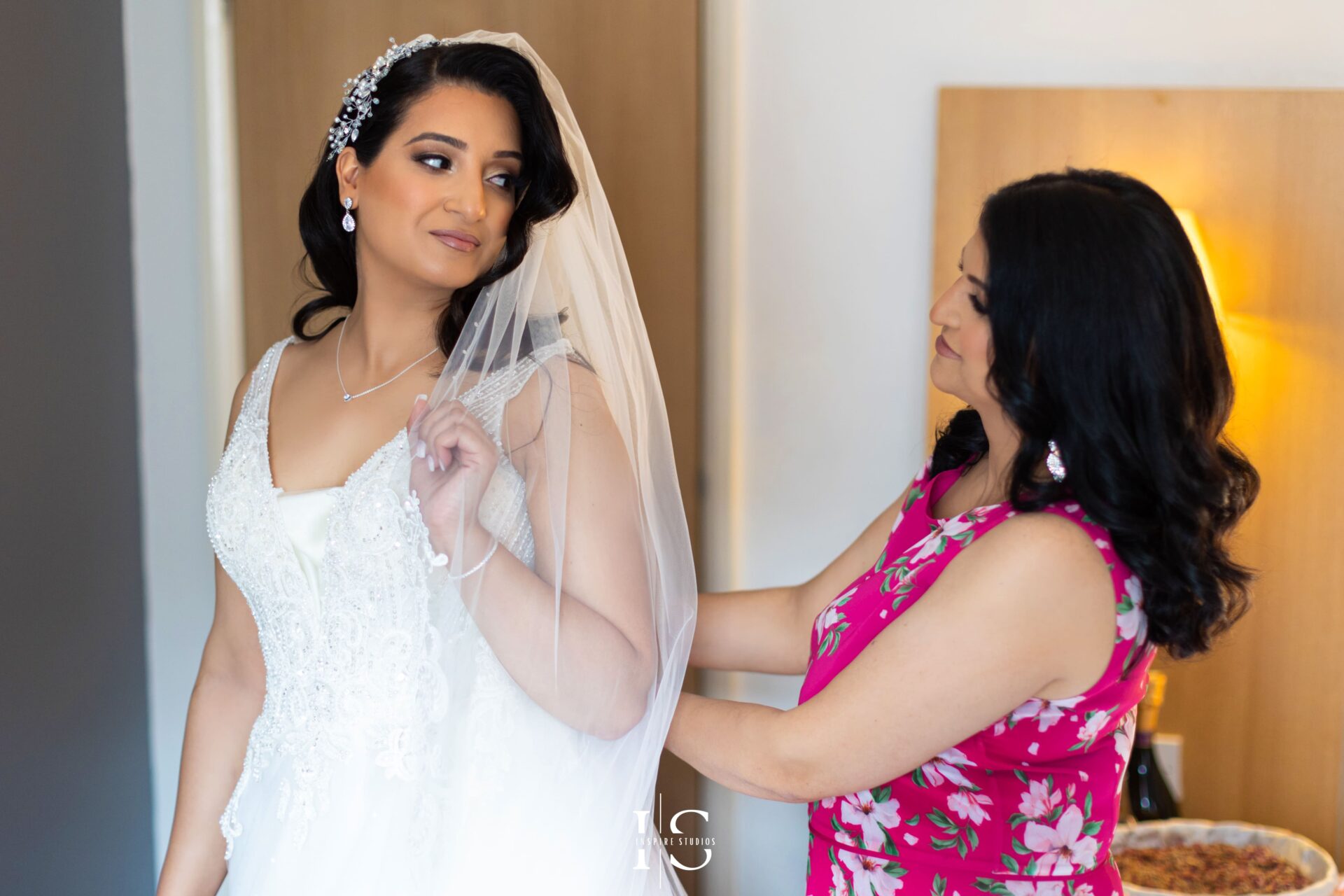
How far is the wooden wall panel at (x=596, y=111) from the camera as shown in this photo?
2.08 metres

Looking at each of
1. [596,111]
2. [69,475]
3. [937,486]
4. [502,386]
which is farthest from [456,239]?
[69,475]

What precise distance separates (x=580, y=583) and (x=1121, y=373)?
24.5 inches

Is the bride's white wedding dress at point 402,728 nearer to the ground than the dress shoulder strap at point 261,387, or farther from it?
nearer to the ground

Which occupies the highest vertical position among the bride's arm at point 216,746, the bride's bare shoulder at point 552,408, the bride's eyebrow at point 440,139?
the bride's eyebrow at point 440,139

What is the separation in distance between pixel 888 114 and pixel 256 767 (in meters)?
1.57

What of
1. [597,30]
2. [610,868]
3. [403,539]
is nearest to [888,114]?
[597,30]

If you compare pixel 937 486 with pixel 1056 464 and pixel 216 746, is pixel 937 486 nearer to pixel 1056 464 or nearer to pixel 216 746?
pixel 1056 464

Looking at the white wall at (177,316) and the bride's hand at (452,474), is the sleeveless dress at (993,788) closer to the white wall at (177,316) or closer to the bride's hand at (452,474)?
the bride's hand at (452,474)

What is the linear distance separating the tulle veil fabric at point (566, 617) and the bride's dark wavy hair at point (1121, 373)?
0.43 m

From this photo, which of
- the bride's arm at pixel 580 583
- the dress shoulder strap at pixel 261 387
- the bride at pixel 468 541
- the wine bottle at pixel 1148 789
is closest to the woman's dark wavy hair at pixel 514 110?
the bride at pixel 468 541

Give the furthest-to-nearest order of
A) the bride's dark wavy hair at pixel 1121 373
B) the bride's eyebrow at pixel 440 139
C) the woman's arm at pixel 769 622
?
1. the woman's arm at pixel 769 622
2. the bride's eyebrow at pixel 440 139
3. the bride's dark wavy hair at pixel 1121 373

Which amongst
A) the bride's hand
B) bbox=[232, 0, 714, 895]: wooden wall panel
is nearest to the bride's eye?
the bride's hand

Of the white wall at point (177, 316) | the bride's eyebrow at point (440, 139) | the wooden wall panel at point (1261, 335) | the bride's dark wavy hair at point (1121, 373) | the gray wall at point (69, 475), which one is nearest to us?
the bride's dark wavy hair at point (1121, 373)

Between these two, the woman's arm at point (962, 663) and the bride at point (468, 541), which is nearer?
the woman's arm at point (962, 663)
